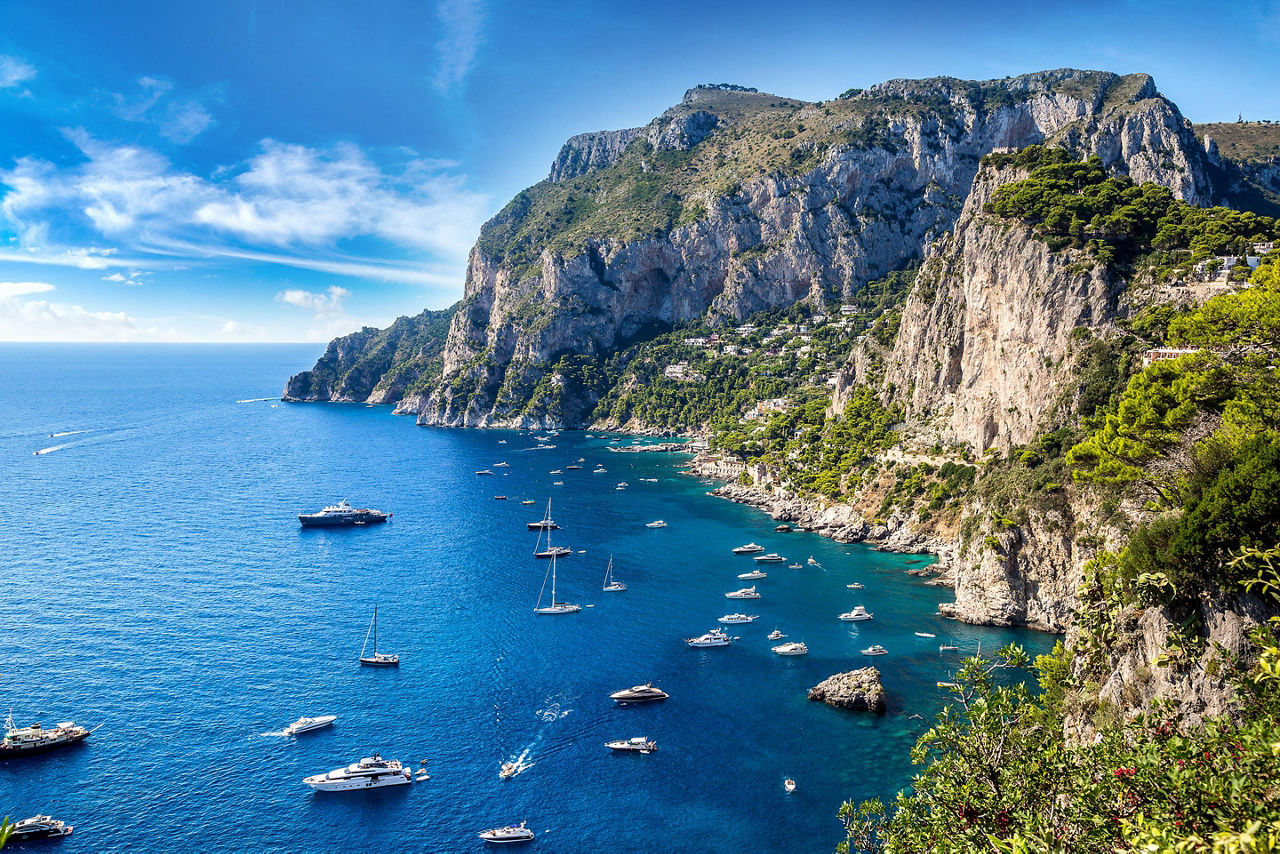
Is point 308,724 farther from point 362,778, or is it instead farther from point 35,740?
point 35,740

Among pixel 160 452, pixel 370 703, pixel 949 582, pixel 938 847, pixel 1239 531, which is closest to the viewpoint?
pixel 938 847

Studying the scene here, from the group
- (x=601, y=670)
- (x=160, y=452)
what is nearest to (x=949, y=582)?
(x=601, y=670)

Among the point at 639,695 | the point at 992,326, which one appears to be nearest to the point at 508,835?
the point at 639,695

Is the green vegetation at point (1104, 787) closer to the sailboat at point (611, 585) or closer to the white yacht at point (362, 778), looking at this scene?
the white yacht at point (362, 778)

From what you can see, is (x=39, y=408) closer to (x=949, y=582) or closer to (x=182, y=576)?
(x=182, y=576)

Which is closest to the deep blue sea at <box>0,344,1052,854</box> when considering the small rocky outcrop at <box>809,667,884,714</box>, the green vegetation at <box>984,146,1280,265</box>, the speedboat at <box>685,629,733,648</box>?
the speedboat at <box>685,629,733,648</box>

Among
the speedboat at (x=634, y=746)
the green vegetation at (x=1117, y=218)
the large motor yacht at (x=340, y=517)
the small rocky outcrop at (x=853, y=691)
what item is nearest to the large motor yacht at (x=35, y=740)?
the speedboat at (x=634, y=746)

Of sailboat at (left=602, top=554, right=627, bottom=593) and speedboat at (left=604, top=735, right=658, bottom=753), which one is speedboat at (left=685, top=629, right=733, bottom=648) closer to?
sailboat at (left=602, top=554, right=627, bottom=593)

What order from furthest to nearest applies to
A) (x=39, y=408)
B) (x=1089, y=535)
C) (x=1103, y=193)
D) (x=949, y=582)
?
(x=39, y=408) < (x=1103, y=193) < (x=949, y=582) < (x=1089, y=535)
